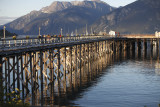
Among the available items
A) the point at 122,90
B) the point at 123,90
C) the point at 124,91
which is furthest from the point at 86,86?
the point at 124,91

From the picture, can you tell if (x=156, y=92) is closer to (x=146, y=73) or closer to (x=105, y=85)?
(x=105, y=85)

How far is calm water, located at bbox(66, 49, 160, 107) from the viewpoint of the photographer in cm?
3844

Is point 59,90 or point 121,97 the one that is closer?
point 121,97

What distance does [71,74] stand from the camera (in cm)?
5897

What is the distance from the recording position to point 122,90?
46.1 metres

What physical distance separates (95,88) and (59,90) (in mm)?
5558

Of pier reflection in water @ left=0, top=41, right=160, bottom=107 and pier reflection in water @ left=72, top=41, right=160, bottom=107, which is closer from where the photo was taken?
pier reflection in water @ left=72, top=41, right=160, bottom=107

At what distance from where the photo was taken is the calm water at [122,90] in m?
38.4

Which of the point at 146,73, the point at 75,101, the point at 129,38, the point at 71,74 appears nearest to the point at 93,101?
the point at 75,101

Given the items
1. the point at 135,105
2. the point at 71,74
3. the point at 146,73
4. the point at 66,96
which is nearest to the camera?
the point at 135,105

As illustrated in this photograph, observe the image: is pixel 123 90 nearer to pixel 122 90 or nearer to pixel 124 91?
pixel 122 90

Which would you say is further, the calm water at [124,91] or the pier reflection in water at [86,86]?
the pier reflection in water at [86,86]

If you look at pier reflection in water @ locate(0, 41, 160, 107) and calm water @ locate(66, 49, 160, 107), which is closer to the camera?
calm water @ locate(66, 49, 160, 107)

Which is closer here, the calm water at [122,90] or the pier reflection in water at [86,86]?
the calm water at [122,90]
